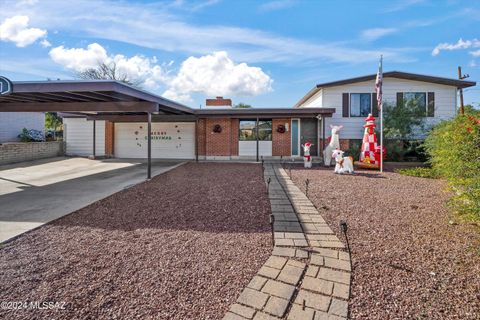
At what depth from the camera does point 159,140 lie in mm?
14695

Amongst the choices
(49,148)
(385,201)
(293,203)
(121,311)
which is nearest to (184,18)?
(293,203)

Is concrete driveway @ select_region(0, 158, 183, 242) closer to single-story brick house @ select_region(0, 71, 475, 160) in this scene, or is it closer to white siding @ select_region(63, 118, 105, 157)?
single-story brick house @ select_region(0, 71, 475, 160)

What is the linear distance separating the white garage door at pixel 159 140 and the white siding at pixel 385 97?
735 centimetres

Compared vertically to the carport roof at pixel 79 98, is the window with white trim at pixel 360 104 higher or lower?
higher

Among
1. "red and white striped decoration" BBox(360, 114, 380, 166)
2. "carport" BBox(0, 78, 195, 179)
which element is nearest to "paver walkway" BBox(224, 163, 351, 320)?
"carport" BBox(0, 78, 195, 179)

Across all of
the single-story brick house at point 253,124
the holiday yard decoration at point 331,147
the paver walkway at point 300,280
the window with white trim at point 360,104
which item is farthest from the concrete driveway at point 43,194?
the window with white trim at point 360,104

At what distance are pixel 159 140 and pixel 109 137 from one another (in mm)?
2953

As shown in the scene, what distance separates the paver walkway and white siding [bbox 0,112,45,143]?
16984 mm

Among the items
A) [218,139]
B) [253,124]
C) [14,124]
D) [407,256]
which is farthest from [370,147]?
[14,124]

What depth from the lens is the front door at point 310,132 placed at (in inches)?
539

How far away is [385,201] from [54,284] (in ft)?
18.2

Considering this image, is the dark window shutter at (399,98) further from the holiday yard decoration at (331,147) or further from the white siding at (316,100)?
the holiday yard decoration at (331,147)

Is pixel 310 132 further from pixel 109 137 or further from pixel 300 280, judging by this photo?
pixel 300 280

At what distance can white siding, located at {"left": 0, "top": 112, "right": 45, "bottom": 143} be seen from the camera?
14031mm
